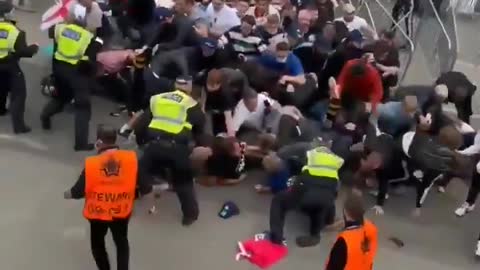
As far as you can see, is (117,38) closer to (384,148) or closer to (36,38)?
(36,38)

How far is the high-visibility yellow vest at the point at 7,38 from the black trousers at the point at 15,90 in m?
0.21

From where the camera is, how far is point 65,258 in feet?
23.5

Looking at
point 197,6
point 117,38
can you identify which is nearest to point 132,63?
point 117,38

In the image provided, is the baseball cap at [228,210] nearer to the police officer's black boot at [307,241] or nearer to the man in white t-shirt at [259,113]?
the police officer's black boot at [307,241]

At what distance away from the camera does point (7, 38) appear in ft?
28.2

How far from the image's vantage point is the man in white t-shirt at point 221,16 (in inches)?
402

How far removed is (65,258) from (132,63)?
3082 mm

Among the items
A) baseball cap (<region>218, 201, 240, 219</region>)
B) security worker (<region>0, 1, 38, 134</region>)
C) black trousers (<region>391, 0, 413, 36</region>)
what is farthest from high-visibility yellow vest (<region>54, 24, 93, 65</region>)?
black trousers (<region>391, 0, 413, 36</region>)

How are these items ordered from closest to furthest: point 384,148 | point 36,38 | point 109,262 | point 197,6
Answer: point 109,262, point 384,148, point 197,6, point 36,38

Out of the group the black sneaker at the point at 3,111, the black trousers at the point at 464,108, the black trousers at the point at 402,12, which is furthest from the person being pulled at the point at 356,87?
the black sneaker at the point at 3,111

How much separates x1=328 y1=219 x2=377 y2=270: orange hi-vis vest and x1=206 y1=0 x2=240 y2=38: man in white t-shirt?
4.98m

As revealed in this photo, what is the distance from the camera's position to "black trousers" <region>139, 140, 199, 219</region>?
739 centimetres

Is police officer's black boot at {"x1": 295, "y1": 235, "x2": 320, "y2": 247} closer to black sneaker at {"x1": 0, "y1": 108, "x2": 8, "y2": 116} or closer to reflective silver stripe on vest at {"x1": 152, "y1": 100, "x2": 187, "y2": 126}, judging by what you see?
reflective silver stripe on vest at {"x1": 152, "y1": 100, "x2": 187, "y2": 126}

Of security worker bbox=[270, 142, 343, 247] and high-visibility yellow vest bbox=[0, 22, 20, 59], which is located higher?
high-visibility yellow vest bbox=[0, 22, 20, 59]
